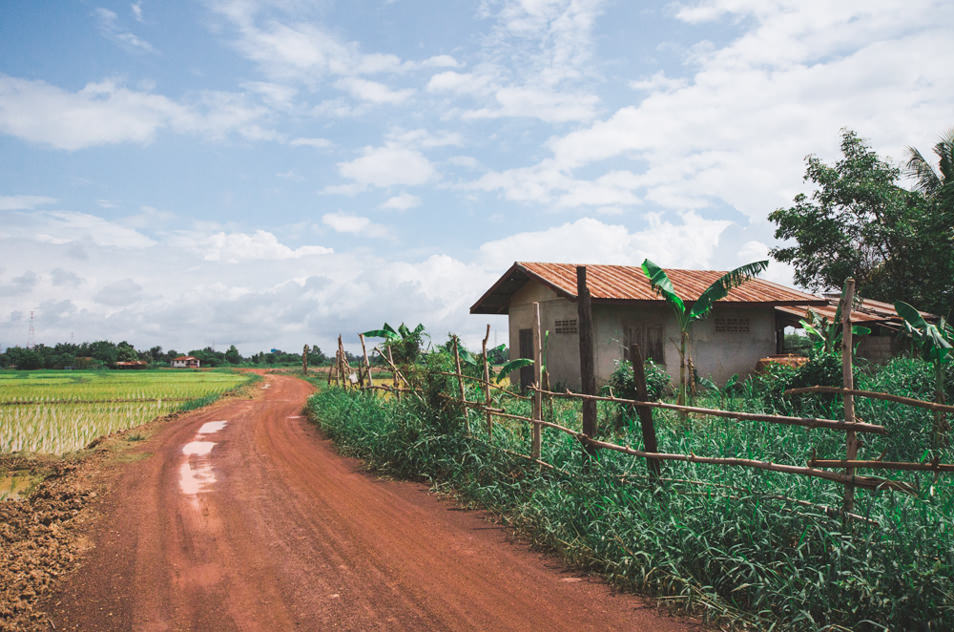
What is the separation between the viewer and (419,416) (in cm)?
823

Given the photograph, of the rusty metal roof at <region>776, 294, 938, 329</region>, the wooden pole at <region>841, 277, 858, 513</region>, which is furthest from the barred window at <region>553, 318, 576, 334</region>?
the wooden pole at <region>841, 277, 858, 513</region>

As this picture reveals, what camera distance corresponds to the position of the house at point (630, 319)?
14.2 meters

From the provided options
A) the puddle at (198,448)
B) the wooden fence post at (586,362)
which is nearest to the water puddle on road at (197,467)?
the puddle at (198,448)

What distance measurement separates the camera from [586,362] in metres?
6.15

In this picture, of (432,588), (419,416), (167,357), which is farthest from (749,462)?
(167,357)

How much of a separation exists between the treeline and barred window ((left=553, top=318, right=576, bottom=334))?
17400 mm

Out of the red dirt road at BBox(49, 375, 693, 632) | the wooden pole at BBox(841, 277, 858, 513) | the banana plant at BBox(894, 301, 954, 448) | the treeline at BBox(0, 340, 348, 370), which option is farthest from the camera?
the treeline at BBox(0, 340, 348, 370)

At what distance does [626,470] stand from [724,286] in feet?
15.6

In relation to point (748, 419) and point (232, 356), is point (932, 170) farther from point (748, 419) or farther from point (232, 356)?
point (232, 356)

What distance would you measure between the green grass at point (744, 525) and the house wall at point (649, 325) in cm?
722

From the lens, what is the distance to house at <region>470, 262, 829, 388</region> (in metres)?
14.2

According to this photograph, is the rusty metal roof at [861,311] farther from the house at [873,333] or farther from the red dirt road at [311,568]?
the red dirt road at [311,568]

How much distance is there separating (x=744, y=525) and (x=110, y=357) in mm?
65204

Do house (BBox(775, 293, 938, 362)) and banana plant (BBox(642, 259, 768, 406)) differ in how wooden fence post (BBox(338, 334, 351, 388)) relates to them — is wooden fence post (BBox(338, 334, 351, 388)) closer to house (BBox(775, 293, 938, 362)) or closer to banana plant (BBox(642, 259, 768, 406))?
banana plant (BBox(642, 259, 768, 406))
